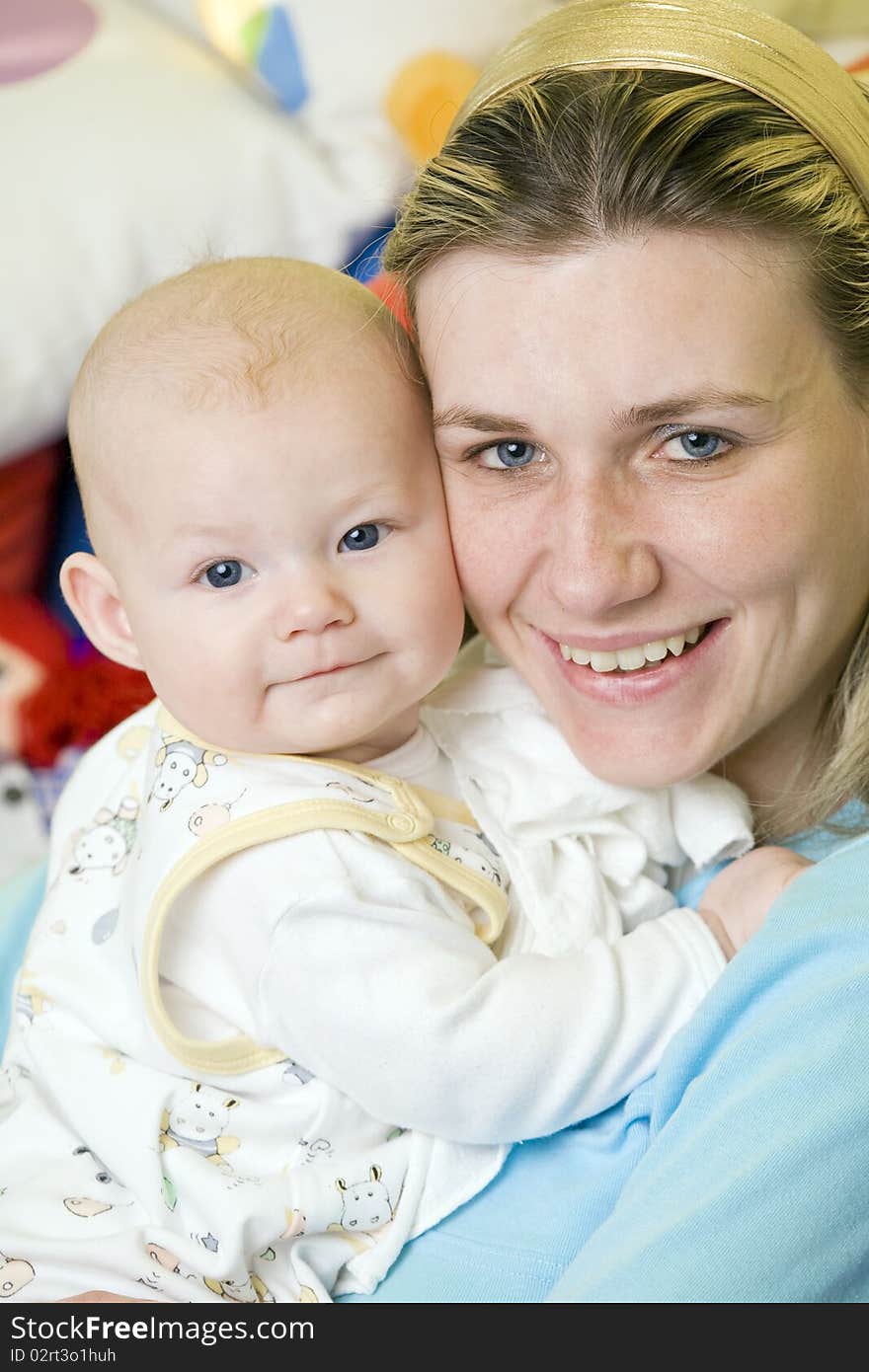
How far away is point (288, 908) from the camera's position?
53.7 inches

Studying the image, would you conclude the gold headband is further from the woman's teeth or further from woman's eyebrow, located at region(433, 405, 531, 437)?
the woman's teeth

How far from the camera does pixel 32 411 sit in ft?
8.42

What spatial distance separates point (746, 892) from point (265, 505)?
2.12 feet

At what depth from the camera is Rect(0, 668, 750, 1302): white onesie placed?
1344mm

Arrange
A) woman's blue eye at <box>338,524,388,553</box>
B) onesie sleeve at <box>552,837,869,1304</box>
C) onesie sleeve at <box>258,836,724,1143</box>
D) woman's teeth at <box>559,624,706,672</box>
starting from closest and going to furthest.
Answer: onesie sleeve at <box>552,837,869,1304</box>, onesie sleeve at <box>258,836,724,1143</box>, woman's blue eye at <box>338,524,388,553</box>, woman's teeth at <box>559,624,706,672</box>

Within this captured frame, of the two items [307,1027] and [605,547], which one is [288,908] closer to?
[307,1027]

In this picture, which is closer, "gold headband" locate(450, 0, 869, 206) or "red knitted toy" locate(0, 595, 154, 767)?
"gold headband" locate(450, 0, 869, 206)

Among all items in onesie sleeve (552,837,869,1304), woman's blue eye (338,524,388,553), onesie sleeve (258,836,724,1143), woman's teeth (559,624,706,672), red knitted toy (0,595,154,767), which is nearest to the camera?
onesie sleeve (552,837,869,1304)

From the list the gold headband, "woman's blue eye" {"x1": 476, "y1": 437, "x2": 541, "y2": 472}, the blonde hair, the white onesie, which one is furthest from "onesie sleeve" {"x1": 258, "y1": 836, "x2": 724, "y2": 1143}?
the gold headband

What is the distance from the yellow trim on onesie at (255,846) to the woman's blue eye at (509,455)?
357mm

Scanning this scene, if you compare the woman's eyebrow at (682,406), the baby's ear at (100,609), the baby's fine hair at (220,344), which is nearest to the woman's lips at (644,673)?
the woman's eyebrow at (682,406)

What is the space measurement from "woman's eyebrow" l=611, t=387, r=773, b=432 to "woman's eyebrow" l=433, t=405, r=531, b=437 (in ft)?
0.36

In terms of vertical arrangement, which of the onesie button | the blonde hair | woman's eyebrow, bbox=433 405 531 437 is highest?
the blonde hair
